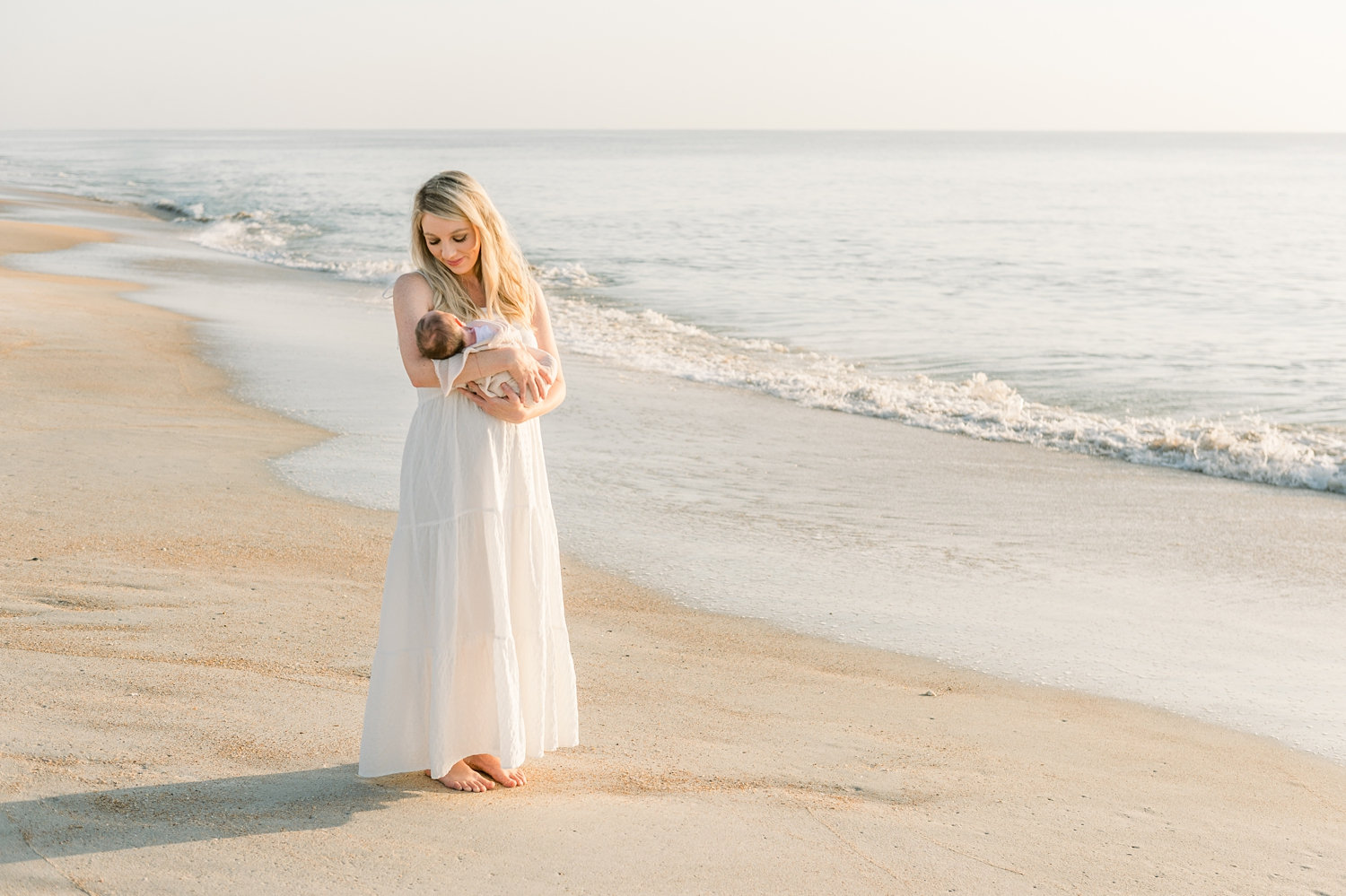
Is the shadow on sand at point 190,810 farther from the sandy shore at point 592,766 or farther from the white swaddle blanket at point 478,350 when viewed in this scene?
the white swaddle blanket at point 478,350

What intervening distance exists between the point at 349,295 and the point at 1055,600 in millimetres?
15425

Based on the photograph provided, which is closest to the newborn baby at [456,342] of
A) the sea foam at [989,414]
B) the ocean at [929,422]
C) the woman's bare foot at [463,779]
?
the woman's bare foot at [463,779]

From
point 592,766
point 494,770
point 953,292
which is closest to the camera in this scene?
point 494,770

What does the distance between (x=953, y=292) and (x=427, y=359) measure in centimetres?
1987

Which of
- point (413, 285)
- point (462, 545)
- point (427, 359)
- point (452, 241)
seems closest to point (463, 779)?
point (462, 545)

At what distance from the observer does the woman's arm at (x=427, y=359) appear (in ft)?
10.6

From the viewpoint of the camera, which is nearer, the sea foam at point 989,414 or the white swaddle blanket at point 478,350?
the white swaddle blanket at point 478,350

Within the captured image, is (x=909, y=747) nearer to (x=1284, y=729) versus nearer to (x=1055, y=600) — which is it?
(x=1284, y=729)

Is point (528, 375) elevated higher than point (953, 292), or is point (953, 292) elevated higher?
point (528, 375)

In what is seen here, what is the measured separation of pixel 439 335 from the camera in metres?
3.16

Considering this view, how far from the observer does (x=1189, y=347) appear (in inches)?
648

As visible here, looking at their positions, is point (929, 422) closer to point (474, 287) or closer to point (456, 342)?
point (474, 287)

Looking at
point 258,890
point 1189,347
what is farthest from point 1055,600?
point 1189,347

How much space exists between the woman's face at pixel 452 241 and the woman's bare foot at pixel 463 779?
4.91 feet
